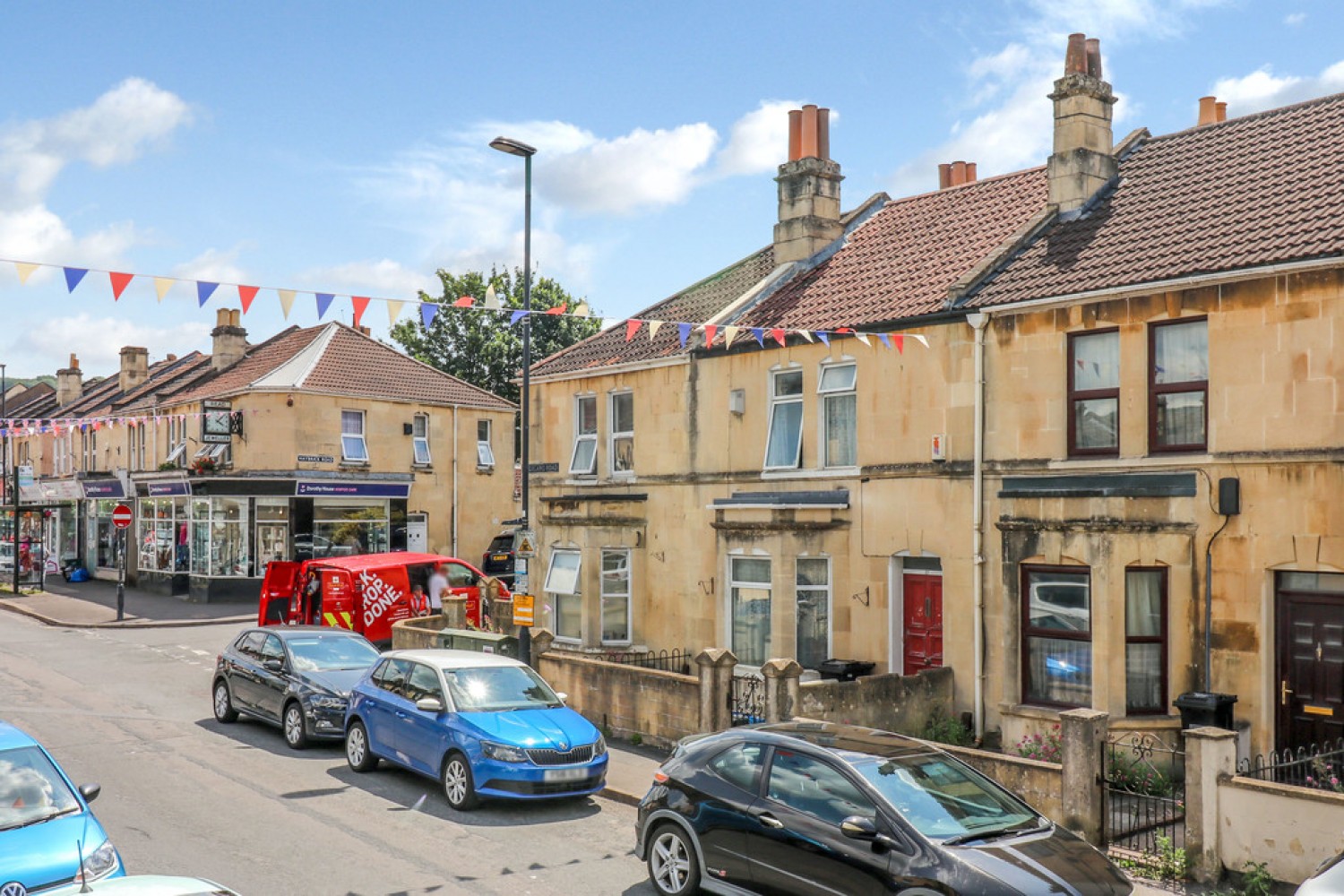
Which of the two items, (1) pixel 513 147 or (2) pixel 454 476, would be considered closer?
(1) pixel 513 147

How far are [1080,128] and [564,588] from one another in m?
12.2

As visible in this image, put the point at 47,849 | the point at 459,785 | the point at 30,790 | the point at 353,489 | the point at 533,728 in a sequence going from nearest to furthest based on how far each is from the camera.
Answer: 1. the point at 47,849
2. the point at 30,790
3. the point at 459,785
4. the point at 533,728
5. the point at 353,489

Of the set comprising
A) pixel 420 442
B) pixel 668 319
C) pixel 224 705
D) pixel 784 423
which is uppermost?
pixel 668 319

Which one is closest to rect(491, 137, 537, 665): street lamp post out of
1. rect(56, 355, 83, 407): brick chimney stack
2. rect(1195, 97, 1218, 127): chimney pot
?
rect(1195, 97, 1218, 127): chimney pot

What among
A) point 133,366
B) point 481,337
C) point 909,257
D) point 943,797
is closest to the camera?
point 943,797

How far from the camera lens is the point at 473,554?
129 feet

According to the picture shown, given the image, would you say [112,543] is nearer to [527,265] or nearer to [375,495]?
[375,495]

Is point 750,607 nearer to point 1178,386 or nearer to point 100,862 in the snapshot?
point 1178,386

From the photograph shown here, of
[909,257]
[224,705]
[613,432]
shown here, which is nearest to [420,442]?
[613,432]

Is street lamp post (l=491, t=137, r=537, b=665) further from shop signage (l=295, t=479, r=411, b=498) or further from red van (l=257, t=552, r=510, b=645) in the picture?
shop signage (l=295, t=479, r=411, b=498)

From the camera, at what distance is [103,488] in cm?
4284

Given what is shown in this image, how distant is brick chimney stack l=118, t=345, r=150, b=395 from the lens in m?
46.2

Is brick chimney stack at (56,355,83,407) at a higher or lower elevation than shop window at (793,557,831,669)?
higher

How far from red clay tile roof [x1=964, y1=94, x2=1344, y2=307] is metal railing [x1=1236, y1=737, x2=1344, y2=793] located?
5354 millimetres
